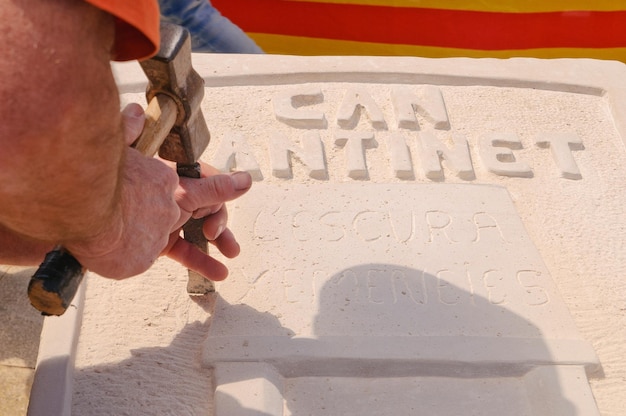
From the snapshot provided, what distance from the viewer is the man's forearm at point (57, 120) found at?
33.2 inches

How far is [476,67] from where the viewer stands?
224 centimetres

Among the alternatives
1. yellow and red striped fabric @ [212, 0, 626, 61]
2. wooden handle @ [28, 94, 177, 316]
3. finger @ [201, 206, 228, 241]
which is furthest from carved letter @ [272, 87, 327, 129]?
yellow and red striped fabric @ [212, 0, 626, 61]

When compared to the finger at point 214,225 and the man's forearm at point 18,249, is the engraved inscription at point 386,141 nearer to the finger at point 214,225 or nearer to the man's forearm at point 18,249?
the finger at point 214,225

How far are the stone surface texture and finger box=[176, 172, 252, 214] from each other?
252mm

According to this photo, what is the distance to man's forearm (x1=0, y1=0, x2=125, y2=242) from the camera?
0.84 metres

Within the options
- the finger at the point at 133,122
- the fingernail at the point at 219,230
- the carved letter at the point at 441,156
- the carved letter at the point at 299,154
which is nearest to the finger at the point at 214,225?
the fingernail at the point at 219,230

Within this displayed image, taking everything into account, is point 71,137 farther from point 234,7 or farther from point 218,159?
point 234,7

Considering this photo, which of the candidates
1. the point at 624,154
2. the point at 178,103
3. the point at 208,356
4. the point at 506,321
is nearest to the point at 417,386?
the point at 506,321

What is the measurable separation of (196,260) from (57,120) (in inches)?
26.0

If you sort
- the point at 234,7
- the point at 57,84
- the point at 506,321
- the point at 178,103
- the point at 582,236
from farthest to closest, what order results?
the point at 234,7
the point at 582,236
the point at 506,321
the point at 178,103
the point at 57,84

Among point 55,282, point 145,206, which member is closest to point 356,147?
point 145,206

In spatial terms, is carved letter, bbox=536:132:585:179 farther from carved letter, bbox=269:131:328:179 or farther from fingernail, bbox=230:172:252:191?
fingernail, bbox=230:172:252:191

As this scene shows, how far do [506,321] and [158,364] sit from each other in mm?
706

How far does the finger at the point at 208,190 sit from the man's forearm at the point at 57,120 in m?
0.38
